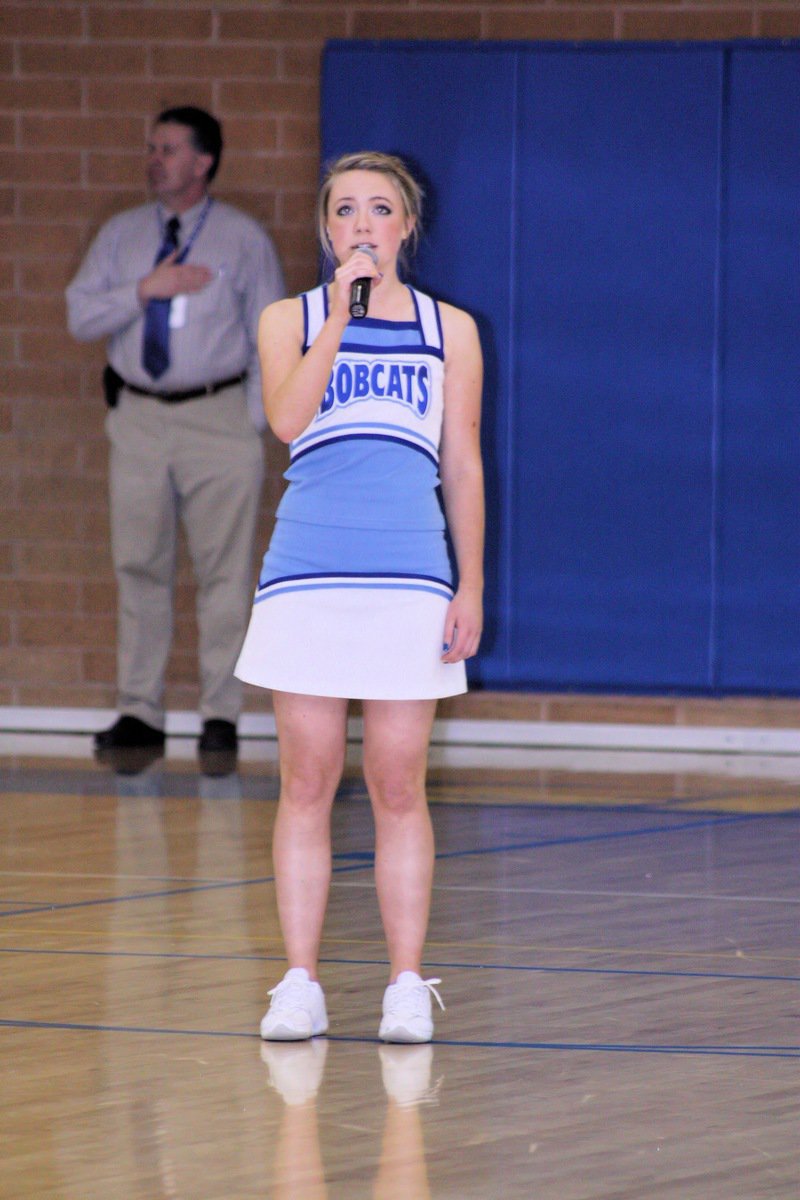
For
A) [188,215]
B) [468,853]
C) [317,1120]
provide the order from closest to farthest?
[317,1120]
[468,853]
[188,215]

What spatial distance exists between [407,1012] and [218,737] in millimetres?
3696

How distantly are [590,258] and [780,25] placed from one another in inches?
38.1

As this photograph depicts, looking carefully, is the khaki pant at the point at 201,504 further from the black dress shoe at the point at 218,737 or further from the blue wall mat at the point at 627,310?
the blue wall mat at the point at 627,310

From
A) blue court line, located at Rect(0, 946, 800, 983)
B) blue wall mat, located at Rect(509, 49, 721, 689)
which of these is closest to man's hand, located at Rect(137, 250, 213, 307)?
blue wall mat, located at Rect(509, 49, 721, 689)

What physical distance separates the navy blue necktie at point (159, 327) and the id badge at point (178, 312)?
0.04ft

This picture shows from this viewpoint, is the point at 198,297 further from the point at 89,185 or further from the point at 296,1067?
the point at 296,1067

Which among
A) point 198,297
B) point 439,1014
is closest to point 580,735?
point 198,297

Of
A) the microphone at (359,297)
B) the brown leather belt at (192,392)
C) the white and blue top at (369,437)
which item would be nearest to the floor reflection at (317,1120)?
the white and blue top at (369,437)

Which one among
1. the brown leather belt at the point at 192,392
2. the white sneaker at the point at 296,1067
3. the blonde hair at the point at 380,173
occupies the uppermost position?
the blonde hair at the point at 380,173

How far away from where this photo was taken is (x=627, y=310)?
659 centimetres

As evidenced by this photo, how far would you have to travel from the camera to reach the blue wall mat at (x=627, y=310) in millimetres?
6508

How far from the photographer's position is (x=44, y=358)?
275 inches

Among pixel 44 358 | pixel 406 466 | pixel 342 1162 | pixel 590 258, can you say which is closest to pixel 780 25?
pixel 590 258

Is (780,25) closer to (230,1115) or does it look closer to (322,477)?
(322,477)
